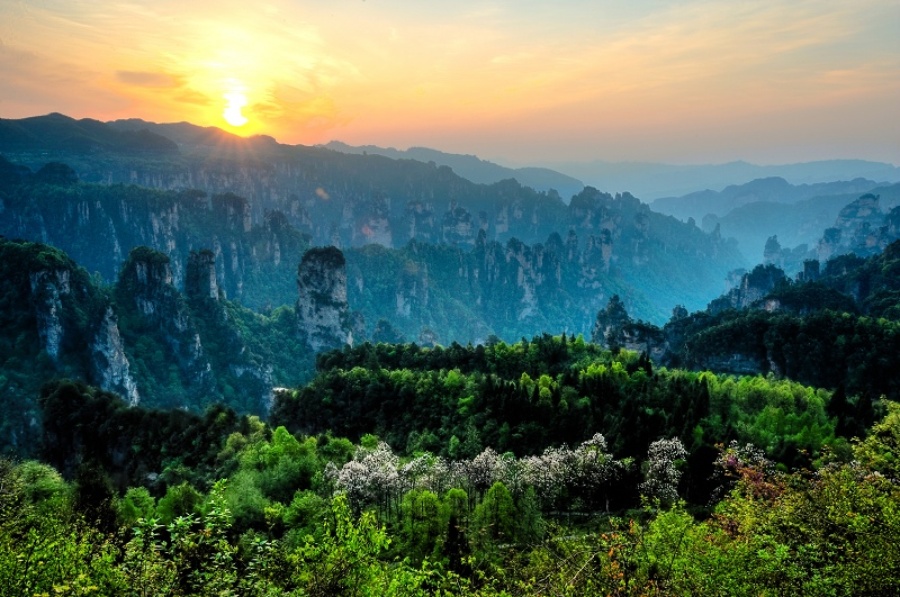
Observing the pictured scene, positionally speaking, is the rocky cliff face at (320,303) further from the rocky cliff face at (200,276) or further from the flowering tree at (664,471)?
the flowering tree at (664,471)

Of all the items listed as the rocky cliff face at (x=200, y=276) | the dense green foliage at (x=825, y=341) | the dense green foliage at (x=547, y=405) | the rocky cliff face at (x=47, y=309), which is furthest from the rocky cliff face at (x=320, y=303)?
the dense green foliage at (x=825, y=341)

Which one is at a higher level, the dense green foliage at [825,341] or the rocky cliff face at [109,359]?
the dense green foliage at [825,341]

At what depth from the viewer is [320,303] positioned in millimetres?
179750

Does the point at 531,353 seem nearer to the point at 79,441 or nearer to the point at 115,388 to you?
the point at 79,441

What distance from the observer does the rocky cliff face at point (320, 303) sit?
180 m

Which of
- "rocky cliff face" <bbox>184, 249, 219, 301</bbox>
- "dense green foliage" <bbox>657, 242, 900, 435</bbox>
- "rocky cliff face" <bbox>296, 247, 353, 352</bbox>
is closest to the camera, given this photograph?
"dense green foliage" <bbox>657, 242, 900, 435</bbox>

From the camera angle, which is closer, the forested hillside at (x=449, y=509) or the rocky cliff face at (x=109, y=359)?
the forested hillside at (x=449, y=509)

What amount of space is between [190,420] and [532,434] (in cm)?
4463

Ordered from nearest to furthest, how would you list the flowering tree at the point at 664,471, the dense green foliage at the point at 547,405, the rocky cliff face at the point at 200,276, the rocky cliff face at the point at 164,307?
the flowering tree at the point at 664,471, the dense green foliage at the point at 547,405, the rocky cliff face at the point at 164,307, the rocky cliff face at the point at 200,276

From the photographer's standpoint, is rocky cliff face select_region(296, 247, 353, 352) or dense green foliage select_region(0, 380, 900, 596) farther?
rocky cliff face select_region(296, 247, 353, 352)

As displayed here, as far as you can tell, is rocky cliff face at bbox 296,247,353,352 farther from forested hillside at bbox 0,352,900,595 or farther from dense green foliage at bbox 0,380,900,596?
dense green foliage at bbox 0,380,900,596

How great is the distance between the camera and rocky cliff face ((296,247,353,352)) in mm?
179750

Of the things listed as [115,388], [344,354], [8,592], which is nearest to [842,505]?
[8,592]

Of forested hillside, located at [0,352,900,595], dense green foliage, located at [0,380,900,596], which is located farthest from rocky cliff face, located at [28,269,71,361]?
dense green foliage, located at [0,380,900,596]
